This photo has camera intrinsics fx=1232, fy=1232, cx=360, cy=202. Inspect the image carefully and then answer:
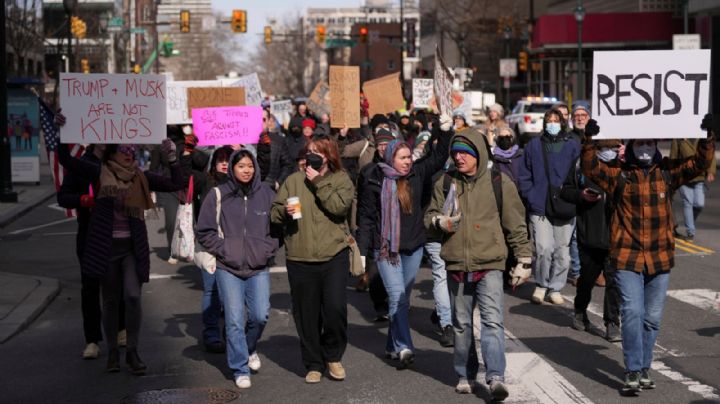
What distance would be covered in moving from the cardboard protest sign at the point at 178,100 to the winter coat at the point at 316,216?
976cm

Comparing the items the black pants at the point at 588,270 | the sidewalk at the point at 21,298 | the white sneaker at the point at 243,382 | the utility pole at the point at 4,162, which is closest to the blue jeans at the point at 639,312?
the black pants at the point at 588,270

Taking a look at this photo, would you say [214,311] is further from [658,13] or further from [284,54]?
[284,54]

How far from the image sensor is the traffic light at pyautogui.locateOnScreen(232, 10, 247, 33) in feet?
179

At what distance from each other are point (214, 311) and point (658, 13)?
5059 centimetres

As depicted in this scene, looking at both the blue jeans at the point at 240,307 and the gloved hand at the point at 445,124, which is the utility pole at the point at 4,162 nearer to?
the gloved hand at the point at 445,124

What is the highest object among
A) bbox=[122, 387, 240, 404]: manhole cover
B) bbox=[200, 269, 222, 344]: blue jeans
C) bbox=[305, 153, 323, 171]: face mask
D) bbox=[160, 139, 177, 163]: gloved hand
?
bbox=[160, 139, 177, 163]: gloved hand

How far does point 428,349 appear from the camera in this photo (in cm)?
1003

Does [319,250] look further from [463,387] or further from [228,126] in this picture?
[228,126]

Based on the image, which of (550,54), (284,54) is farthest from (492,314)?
(284,54)

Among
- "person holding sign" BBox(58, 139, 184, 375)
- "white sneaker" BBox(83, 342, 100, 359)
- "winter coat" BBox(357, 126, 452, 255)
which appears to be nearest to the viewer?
"person holding sign" BBox(58, 139, 184, 375)

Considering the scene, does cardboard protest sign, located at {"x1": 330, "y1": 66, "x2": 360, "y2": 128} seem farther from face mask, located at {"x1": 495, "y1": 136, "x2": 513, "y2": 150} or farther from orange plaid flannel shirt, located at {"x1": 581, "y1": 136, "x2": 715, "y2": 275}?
orange plaid flannel shirt, located at {"x1": 581, "y1": 136, "x2": 715, "y2": 275}

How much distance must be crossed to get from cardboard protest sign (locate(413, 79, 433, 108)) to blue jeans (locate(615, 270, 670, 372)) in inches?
701

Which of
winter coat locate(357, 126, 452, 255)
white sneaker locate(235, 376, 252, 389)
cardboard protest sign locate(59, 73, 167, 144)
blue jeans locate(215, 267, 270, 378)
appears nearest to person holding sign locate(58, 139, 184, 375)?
cardboard protest sign locate(59, 73, 167, 144)

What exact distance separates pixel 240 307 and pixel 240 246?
17.3 inches
